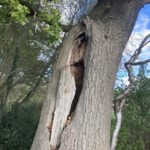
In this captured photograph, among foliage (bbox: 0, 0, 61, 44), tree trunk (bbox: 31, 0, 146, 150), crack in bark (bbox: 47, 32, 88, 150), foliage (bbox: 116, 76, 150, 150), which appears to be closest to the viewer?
tree trunk (bbox: 31, 0, 146, 150)

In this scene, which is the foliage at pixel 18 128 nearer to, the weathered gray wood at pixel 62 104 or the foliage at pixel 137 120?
the foliage at pixel 137 120

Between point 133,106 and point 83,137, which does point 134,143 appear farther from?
point 83,137

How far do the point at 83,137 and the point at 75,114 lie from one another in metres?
0.44

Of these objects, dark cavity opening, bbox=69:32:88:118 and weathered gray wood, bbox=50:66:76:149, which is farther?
dark cavity opening, bbox=69:32:88:118

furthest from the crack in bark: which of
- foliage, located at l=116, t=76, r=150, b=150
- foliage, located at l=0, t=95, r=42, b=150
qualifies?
foliage, located at l=116, t=76, r=150, b=150

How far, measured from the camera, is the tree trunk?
298 inches

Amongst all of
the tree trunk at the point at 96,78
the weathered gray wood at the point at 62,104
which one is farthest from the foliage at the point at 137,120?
the weathered gray wood at the point at 62,104

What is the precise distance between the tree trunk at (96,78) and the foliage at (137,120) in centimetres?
905

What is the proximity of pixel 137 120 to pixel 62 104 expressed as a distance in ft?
31.7

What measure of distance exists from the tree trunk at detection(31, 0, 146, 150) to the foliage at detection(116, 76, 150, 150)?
9.05 meters

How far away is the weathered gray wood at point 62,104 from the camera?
7664mm

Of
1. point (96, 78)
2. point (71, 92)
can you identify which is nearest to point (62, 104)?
point (71, 92)

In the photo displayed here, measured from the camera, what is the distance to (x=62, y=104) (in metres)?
7.72

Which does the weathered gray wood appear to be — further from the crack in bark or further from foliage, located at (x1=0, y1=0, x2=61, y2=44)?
foliage, located at (x1=0, y1=0, x2=61, y2=44)
